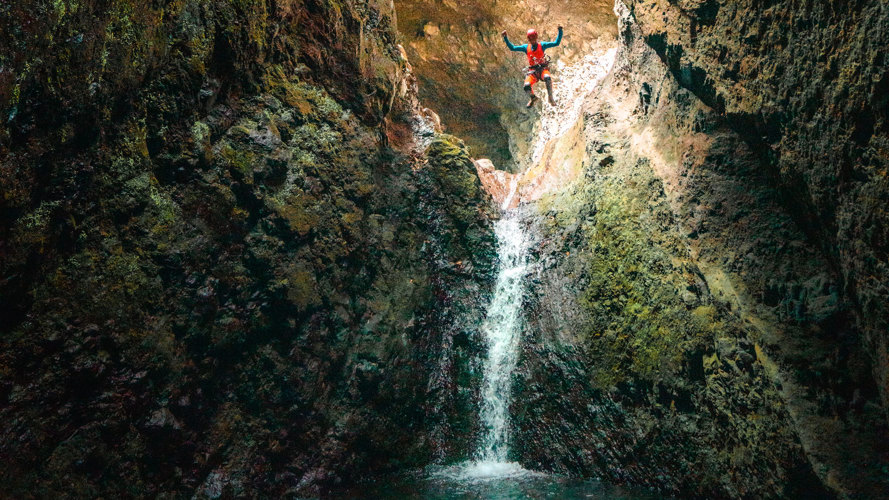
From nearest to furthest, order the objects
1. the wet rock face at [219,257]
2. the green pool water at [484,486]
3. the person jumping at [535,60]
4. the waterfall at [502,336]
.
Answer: the wet rock face at [219,257], the green pool water at [484,486], the waterfall at [502,336], the person jumping at [535,60]

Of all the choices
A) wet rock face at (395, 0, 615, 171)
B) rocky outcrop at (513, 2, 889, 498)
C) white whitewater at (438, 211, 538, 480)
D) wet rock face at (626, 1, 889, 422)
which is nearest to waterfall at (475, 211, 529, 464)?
white whitewater at (438, 211, 538, 480)

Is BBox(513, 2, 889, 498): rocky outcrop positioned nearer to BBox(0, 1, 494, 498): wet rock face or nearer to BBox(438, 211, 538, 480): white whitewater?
BBox(438, 211, 538, 480): white whitewater

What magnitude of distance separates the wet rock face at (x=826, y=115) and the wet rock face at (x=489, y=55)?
10.1 m

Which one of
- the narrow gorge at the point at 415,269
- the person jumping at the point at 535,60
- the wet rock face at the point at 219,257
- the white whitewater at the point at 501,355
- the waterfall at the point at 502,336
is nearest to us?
the narrow gorge at the point at 415,269

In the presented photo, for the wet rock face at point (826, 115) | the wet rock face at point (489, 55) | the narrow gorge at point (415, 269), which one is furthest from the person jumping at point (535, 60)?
the wet rock face at point (826, 115)

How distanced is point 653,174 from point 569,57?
992cm

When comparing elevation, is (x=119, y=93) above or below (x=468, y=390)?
above

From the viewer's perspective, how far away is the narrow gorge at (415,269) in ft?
15.0

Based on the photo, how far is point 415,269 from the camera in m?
9.51

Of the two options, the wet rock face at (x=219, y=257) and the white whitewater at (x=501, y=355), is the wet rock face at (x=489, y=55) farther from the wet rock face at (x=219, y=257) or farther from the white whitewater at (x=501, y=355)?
the white whitewater at (x=501, y=355)

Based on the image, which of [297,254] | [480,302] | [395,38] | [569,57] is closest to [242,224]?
[297,254]

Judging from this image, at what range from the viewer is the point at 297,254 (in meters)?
7.79

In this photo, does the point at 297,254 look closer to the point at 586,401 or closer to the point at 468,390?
the point at 468,390

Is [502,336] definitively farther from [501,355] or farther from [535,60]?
[535,60]
